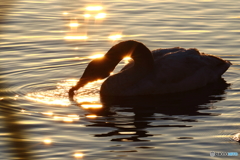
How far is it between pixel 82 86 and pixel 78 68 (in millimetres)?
2451

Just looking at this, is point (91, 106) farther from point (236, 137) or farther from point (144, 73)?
point (236, 137)

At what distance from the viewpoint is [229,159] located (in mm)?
6484

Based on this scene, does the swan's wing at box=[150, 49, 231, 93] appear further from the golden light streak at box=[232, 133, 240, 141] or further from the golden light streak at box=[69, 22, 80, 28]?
the golden light streak at box=[69, 22, 80, 28]

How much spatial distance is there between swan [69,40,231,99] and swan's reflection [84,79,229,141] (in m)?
0.22

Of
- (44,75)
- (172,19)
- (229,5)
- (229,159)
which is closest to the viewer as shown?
(229,159)

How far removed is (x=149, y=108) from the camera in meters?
9.98

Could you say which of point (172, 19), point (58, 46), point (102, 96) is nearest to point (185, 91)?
point (102, 96)

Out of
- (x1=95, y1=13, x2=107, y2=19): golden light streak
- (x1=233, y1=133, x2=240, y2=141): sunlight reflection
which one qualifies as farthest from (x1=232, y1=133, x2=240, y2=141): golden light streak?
(x1=95, y1=13, x2=107, y2=19): golden light streak

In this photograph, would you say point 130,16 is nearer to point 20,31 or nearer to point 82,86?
point 20,31

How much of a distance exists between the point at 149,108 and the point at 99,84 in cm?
258

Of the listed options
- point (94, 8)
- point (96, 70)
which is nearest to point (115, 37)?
point (94, 8)

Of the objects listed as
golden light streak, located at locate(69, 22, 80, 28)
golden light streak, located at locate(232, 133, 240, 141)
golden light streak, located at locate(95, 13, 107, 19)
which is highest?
golden light streak, located at locate(95, 13, 107, 19)

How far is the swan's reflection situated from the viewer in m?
8.45

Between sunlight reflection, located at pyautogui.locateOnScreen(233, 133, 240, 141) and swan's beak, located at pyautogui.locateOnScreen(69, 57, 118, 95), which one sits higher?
swan's beak, located at pyautogui.locateOnScreen(69, 57, 118, 95)
